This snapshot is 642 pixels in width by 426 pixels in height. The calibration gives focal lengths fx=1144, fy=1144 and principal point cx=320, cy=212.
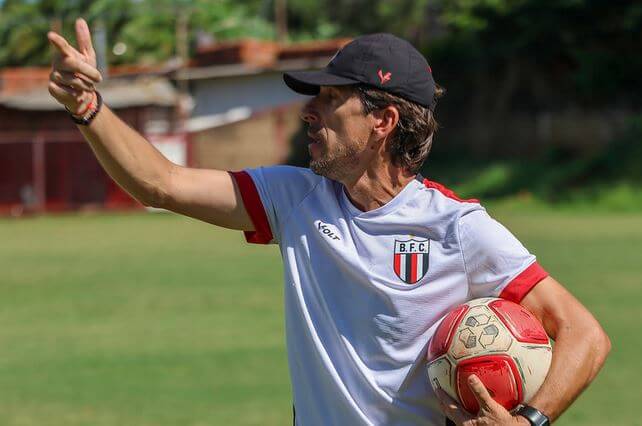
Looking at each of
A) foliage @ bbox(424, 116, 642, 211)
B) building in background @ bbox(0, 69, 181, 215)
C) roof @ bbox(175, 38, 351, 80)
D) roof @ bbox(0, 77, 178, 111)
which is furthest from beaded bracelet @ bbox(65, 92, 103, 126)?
roof @ bbox(175, 38, 351, 80)

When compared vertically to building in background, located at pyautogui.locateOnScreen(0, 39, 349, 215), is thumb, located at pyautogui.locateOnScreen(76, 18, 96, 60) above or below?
above

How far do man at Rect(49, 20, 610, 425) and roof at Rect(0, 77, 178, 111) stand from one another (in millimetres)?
31998

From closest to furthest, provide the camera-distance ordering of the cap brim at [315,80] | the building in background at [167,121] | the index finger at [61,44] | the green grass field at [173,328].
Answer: the index finger at [61,44]
the cap brim at [315,80]
the green grass field at [173,328]
the building in background at [167,121]

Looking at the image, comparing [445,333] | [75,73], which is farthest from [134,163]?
[445,333]

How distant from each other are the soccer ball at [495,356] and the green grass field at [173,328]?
4.34 metres

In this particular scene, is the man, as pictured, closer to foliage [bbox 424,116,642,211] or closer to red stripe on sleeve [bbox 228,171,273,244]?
red stripe on sleeve [bbox 228,171,273,244]

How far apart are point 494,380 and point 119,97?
112ft

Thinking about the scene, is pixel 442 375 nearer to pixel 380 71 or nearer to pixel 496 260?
pixel 496 260

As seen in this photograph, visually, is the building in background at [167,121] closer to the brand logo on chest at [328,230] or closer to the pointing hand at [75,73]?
the brand logo on chest at [328,230]

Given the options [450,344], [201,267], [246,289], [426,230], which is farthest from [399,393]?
[201,267]

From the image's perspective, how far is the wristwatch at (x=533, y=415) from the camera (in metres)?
3.43

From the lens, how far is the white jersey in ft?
12.1

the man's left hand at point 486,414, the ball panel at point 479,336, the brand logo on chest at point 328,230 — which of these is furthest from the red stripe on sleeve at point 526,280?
the brand logo on chest at point 328,230

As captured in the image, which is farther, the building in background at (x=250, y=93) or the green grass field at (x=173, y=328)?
the building in background at (x=250, y=93)
